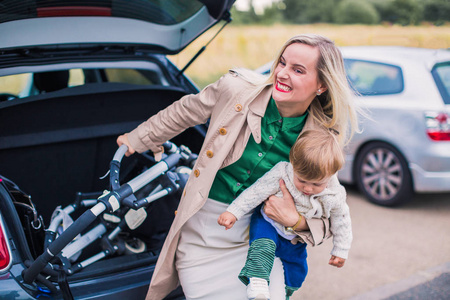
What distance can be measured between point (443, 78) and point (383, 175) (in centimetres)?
123

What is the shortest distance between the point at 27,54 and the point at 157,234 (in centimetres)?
142

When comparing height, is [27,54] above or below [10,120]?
above

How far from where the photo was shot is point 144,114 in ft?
10.5

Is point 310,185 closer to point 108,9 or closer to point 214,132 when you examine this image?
point 214,132

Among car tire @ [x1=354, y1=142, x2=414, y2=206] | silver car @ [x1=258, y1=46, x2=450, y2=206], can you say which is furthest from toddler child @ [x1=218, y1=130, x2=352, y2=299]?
car tire @ [x1=354, y1=142, x2=414, y2=206]

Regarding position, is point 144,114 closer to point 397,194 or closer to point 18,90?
point 18,90

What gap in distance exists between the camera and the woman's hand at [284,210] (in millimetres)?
2078

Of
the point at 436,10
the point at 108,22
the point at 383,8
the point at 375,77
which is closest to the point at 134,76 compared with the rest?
the point at 108,22

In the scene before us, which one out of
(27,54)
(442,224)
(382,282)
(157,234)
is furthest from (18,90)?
(442,224)

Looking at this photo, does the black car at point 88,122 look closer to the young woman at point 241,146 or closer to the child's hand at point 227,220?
the young woman at point 241,146

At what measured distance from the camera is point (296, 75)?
208 centimetres

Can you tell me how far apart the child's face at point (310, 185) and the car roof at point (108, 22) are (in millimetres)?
1417

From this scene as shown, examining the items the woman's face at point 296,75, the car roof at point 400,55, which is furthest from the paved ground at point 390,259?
the woman's face at point 296,75

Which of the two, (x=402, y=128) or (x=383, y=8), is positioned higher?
(x=402, y=128)
